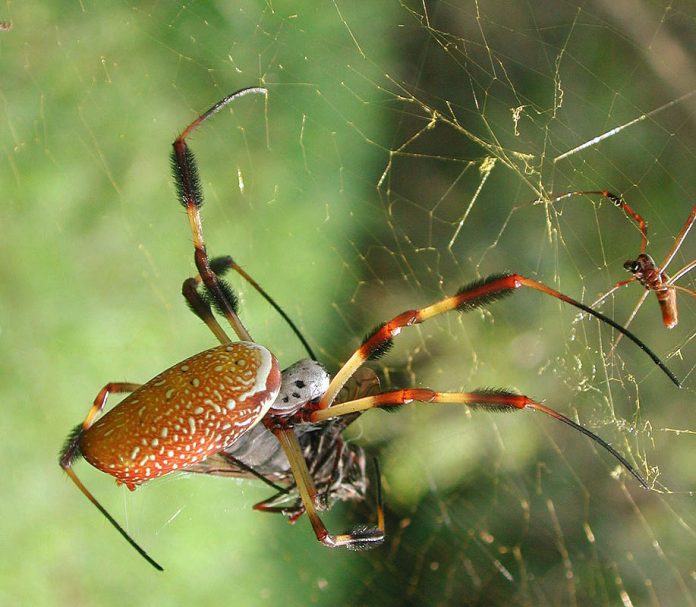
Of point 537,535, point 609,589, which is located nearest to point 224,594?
point 537,535

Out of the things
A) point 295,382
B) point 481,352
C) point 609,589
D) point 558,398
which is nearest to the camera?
point 295,382

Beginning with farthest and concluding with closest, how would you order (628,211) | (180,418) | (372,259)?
(372,259)
(628,211)
(180,418)

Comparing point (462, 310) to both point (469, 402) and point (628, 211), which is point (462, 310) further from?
point (628, 211)

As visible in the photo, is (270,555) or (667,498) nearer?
(667,498)

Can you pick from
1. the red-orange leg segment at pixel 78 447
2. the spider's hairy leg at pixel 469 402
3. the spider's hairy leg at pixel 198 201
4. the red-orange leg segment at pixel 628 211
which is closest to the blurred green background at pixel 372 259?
the red-orange leg segment at pixel 628 211

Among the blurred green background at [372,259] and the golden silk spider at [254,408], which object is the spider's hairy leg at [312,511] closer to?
the golden silk spider at [254,408]

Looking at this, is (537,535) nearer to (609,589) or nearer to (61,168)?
(609,589)

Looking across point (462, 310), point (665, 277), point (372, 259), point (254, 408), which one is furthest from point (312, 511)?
point (372, 259)
